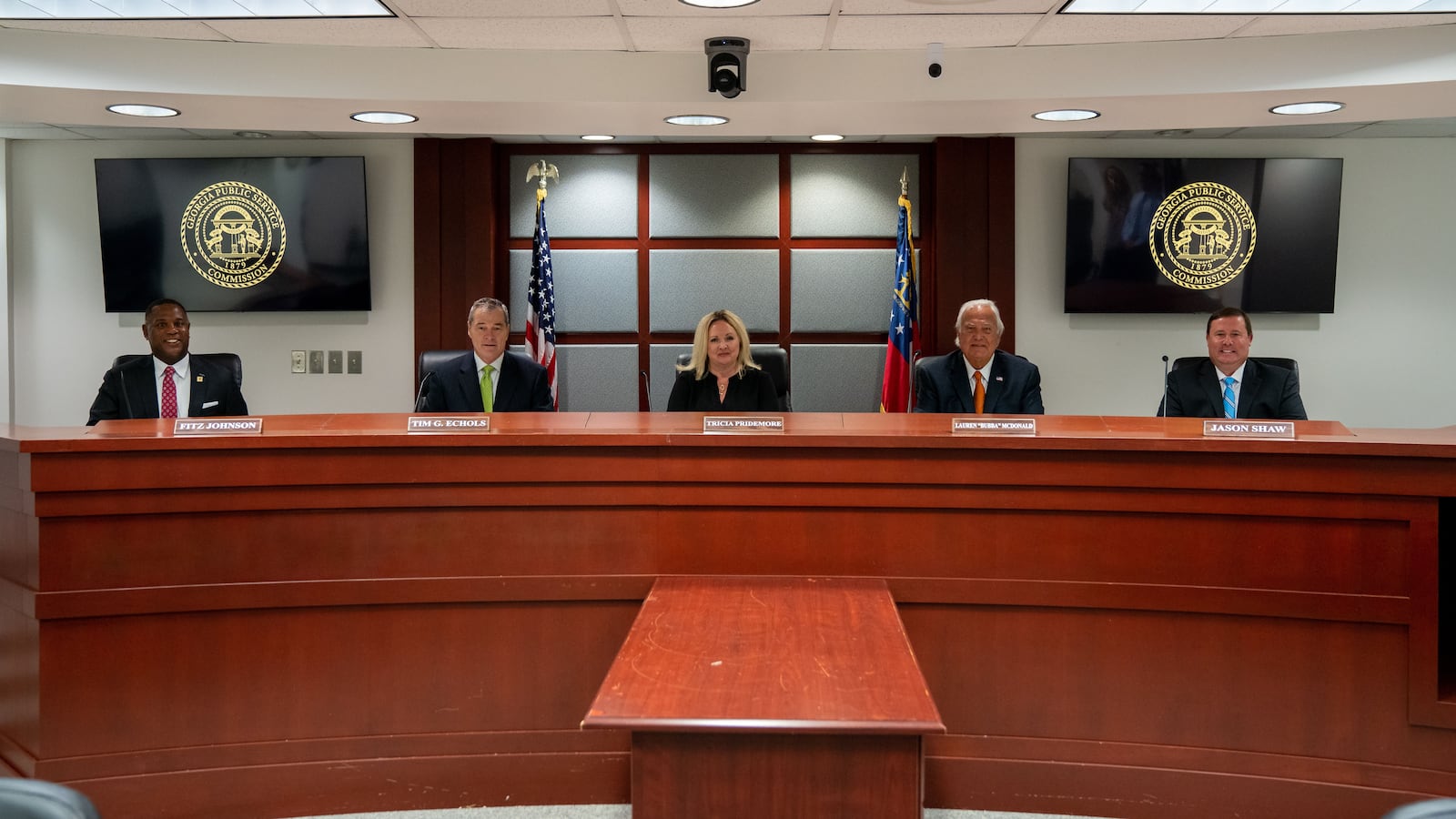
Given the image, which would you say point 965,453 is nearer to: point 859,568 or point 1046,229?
point 859,568

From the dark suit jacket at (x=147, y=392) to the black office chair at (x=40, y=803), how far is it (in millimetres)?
2694

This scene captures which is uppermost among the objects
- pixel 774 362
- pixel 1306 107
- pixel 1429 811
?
pixel 1306 107

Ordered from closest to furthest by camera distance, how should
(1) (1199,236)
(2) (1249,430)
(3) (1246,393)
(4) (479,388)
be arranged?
1. (2) (1249,430)
2. (3) (1246,393)
3. (4) (479,388)
4. (1) (1199,236)

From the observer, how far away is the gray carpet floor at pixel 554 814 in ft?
7.31

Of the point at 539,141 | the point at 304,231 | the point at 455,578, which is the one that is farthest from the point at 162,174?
the point at 455,578

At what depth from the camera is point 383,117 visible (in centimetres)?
366

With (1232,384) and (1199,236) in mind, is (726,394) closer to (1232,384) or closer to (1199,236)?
(1232,384)

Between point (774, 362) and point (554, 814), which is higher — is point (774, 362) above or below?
above

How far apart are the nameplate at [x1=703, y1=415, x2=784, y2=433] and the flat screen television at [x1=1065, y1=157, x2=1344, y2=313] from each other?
3.56 meters

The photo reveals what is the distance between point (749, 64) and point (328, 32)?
1.38 m

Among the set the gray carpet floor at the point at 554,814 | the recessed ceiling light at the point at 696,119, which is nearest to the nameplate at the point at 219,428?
the gray carpet floor at the point at 554,814

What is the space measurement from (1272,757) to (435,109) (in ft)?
10.3

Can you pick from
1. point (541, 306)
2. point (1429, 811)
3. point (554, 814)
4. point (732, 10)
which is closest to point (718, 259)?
point (541, 306)

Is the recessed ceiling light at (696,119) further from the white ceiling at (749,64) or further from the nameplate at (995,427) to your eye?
the nameplate at (995,427)
